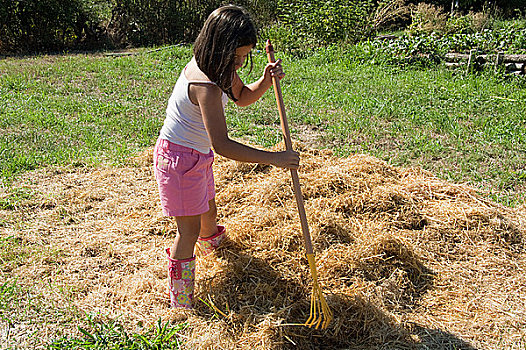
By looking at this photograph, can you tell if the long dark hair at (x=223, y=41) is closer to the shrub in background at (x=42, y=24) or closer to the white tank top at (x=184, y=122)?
the white tank top at (x=184, y=122)

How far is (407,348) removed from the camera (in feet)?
Result: 8.27

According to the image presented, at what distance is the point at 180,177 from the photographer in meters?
2.59

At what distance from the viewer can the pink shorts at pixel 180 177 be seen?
8.49 ft

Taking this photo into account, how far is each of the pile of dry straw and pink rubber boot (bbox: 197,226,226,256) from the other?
2.6 inches

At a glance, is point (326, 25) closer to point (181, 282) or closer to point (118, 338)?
point (181, 282)

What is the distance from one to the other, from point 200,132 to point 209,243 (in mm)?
979

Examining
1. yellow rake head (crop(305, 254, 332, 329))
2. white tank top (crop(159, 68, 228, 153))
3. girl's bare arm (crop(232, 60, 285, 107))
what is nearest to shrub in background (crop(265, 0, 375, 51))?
girl's bare arm (crop(232, 60, 285, 107))

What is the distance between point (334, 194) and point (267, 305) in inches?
50.3

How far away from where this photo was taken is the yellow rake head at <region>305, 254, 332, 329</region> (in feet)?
8.38

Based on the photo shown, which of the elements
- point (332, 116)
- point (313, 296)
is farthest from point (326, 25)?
point (313, 296)

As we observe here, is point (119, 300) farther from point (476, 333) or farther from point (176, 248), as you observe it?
point (476, 333)

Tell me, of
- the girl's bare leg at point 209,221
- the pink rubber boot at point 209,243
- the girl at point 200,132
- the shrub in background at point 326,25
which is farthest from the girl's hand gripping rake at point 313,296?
the shrub in background at point 326,25

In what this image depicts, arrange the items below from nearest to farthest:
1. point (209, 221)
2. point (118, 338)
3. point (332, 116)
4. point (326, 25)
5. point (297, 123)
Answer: point (118, 338)
point (209, 221)
point (297, 123)
point (332, 116)
point (326, 25)

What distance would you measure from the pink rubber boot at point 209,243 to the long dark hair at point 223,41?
4.12ft
